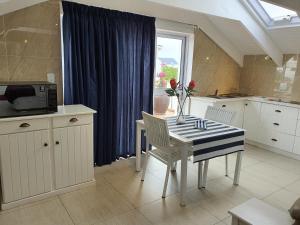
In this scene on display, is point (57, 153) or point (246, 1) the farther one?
point (246, 1)

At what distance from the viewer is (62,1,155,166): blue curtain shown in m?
2.79

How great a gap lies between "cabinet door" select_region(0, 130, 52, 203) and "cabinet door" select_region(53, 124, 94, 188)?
4.0 inches

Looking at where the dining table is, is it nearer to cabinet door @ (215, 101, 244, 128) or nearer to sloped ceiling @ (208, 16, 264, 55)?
cabinet door @ (215, 101, 244, 128)

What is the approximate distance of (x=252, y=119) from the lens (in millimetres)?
4254

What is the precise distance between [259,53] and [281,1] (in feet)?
11.0

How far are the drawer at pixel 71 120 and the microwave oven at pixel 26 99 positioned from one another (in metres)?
0.11

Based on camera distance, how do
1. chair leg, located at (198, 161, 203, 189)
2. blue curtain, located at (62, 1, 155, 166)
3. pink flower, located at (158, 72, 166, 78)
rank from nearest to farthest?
chair leg, located at (198, 161, 203, 189) → blue curtain, located at (62, 1, 155, 166) → pink flower, located at (158, 72, 166, 78)

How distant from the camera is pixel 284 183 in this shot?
291cm

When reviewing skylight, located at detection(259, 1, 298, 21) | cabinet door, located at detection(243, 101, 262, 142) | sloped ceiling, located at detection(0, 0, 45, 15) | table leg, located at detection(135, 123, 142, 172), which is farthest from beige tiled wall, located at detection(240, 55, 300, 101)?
sloped ceiling, located at detection(0, 0, 45, 15)

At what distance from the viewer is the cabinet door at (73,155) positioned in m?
2.46

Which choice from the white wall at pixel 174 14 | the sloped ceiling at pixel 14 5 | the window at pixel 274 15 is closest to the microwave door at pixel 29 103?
the sloped ceiling at pixel 14 5

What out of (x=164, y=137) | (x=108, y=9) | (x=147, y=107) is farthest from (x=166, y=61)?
(x=164, y=137)

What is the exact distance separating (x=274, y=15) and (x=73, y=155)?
3.46 metres

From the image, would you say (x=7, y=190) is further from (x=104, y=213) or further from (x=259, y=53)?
(x=259, y=53)
